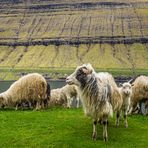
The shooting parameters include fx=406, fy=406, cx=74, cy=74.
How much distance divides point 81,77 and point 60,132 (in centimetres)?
275

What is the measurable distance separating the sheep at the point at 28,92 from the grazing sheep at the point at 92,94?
8.75 meters

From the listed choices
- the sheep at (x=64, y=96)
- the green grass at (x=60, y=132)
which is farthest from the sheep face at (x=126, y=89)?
the sheep at (x=64, y=96)

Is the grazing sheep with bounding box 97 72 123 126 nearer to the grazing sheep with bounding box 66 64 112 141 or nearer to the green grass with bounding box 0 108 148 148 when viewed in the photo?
the grazing sheep with bounding box 66 64 112 141

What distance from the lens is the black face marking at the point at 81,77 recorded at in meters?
16.3

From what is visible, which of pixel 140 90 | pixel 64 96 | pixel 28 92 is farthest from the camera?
pixel 64 96

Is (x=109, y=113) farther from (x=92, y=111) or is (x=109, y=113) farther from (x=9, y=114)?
(x=9, y=114)

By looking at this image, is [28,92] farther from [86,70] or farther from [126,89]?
[86,70]

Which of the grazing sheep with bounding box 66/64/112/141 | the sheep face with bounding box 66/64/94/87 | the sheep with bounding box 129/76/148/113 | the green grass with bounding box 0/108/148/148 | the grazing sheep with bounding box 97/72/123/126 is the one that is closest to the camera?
the green grass with bounding box 0/108/148/148

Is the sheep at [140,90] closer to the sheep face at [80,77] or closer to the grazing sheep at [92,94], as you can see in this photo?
the grazing sheep at [92,94]

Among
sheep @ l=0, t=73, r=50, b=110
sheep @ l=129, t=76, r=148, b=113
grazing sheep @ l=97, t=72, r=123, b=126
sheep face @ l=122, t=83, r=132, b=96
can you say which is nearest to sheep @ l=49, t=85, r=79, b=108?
sheep @ l=0, t=73, r=50, b=110

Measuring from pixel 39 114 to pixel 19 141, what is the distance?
223 inches

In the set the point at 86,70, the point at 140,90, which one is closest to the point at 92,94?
the point at 86,70

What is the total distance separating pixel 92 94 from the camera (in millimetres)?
16203

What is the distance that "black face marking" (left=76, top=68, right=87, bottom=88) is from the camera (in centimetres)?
1628
